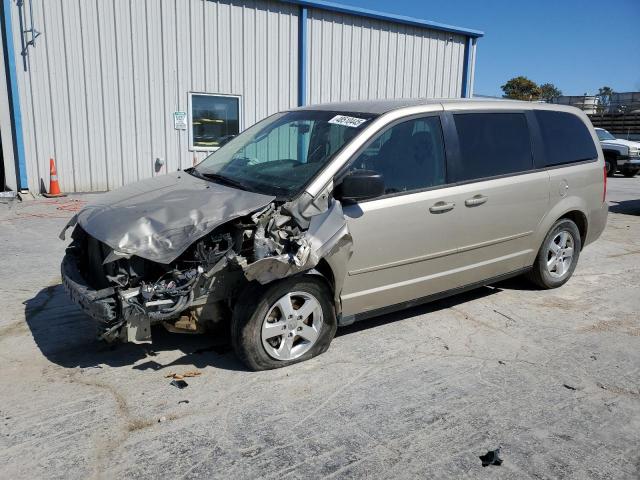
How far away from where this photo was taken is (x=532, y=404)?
11.2 ft

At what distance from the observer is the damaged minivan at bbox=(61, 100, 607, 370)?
3.39 meters

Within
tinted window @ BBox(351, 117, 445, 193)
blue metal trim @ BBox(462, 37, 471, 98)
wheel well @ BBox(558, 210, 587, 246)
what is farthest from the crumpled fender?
blue metal trim @ BBox(462, 37, 471, 98)

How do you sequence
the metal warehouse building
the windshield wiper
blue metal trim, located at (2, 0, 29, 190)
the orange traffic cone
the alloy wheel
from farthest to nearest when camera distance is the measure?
1. the orange traffic cone
2. the metal warehouse building
3. blue metal trim, located at (2, 0, 29, 190)
4. the windshield wiper
5. the alloy wheel

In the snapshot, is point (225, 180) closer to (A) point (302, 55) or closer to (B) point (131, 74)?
(B) point (131, 74)

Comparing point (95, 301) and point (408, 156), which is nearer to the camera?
point (95, 301)

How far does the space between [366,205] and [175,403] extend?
185 centimetres

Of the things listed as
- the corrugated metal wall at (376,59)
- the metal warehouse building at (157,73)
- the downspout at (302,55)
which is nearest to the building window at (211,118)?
the metal warehouse building at (157,73)

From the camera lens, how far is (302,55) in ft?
42.7

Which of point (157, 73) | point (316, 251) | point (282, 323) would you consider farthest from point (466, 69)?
point (282, 323)

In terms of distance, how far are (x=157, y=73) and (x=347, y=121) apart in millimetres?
8641

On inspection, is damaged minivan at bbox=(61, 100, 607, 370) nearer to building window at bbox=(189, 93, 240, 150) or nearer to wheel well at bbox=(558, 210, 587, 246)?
wheel well at bbox=(558, 210, 587, 246)

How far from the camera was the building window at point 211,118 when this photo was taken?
12234 mm

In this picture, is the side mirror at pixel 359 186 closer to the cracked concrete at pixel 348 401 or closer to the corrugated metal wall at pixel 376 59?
the cracked concrete at pixel 348 401

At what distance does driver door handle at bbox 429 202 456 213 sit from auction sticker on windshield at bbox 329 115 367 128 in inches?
34.1
